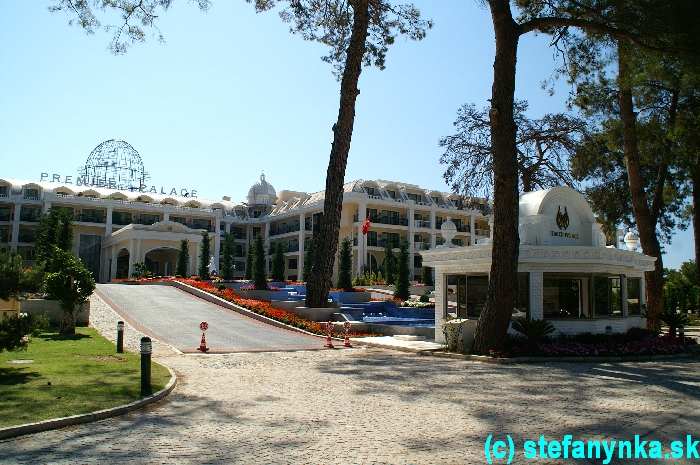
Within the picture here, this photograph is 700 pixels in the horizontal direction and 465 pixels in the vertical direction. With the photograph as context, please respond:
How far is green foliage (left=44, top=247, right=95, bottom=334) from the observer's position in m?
19.2

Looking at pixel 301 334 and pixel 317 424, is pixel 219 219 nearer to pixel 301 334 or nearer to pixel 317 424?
pixel 301 334

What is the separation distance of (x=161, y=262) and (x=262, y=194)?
19112mm

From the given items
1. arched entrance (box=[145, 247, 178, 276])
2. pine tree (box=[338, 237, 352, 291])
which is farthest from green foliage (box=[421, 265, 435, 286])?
A: arched entrance (box=[145, 247, 178, 276])

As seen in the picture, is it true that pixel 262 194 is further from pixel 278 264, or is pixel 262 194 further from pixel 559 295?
pixel 559 295

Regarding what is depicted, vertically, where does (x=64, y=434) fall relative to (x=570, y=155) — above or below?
below

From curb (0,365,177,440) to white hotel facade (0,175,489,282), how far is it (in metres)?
44.3

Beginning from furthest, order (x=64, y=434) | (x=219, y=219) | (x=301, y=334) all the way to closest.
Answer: (x=219, y=219) < (x=301, y=334) < (x=64, y=434)

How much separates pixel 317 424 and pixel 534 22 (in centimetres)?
1389

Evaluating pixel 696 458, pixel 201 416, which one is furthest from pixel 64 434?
pixel 696 458

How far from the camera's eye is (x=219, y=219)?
64938 millimetres

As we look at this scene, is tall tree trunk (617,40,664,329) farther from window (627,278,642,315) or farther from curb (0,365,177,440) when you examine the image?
curb (0,365,177,440)

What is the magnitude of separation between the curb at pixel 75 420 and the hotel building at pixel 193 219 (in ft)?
145

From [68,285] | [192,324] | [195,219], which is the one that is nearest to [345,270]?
[192,324]

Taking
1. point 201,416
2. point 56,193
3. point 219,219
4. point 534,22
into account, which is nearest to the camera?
point 201,416
